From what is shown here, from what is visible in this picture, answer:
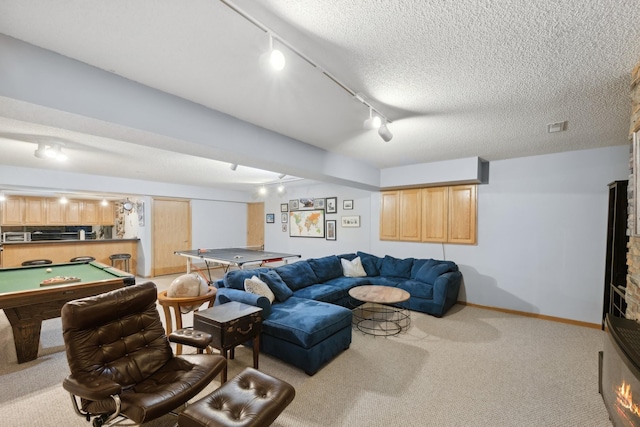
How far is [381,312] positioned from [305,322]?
205 cm

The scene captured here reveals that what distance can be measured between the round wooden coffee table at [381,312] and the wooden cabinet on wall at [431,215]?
4.72 ft

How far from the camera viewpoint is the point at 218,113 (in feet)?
8.39

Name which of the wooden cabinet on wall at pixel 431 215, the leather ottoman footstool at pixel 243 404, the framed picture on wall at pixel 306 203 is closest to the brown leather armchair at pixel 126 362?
the leather ottoman footstool at pixel 243 404

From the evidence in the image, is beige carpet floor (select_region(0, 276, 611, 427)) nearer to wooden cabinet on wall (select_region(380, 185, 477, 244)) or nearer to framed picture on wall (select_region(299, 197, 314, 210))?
wooden cabinet on wall (select_region(380, 185, 477, 244))

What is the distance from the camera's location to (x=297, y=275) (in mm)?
4203

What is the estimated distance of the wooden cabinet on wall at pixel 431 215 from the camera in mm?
4664

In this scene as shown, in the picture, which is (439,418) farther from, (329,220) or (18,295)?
(329,220)

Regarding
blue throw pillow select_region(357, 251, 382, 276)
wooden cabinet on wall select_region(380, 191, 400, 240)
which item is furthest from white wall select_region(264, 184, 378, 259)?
blue throw pillow select_region(357, 251, 382, 276)

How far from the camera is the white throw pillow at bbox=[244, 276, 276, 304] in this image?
3.16 metres

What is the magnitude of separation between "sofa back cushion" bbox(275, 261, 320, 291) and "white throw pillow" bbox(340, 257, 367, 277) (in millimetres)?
782

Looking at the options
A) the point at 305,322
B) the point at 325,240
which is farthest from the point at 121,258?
the point at 305,322

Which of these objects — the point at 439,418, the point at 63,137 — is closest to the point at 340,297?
the point at 439,418

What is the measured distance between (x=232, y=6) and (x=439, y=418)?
2.92 meters

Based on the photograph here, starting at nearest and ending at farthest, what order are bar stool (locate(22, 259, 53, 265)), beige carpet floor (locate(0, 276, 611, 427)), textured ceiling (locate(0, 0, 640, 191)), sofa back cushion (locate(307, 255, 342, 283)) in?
textured ceiling (locate(0, 0, 640, 191))
beige carpet floor (locate(0, 276, 611, 427))
sofa back cushion (locate(307, 255, 342, 283))
bar stool (locate(22, 259, 53, 265))
